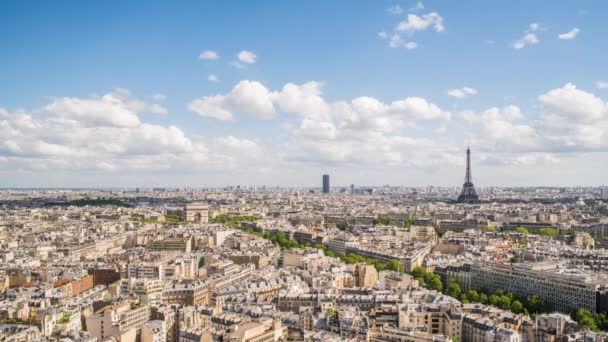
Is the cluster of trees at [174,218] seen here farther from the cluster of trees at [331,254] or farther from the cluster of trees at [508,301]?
the cluster of trees at [508,301]

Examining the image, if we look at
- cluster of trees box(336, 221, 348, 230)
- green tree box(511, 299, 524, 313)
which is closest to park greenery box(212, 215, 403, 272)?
green tree box(511, 299, 524, 313)

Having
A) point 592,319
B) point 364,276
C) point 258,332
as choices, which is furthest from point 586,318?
point 258,332

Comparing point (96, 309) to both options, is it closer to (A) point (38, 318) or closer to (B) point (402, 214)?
(A) point (38, 318)

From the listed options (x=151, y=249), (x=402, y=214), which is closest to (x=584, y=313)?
(x=151, y=249)

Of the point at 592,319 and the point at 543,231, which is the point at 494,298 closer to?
the point at 592,319

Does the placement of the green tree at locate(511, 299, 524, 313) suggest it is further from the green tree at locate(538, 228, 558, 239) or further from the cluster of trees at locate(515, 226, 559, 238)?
the green tree at locate(538, 228, 558, 239)

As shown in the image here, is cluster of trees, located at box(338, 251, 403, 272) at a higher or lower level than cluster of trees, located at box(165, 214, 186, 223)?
lower
